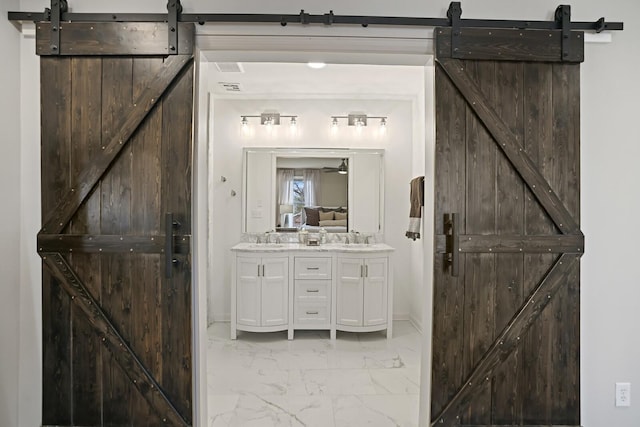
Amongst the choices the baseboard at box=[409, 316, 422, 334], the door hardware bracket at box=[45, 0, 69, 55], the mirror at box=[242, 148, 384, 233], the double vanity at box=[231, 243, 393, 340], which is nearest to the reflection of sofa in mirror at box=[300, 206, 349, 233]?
Answer: the mirror at box=[242, 148, 384, 233]

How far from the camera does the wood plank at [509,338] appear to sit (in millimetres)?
1859

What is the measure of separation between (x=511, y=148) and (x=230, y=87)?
307 centimetres

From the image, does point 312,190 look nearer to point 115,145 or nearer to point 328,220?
point 328,220

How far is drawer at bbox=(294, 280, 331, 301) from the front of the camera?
3732mm

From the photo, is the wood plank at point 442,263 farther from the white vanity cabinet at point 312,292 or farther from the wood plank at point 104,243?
the white vanity cabinet at point 312,292

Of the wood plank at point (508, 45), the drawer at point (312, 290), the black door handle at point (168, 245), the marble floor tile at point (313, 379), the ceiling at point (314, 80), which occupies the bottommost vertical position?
the marble floor tile at point (313, 379)

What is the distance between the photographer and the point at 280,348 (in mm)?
3508

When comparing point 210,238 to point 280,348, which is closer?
point 280,348

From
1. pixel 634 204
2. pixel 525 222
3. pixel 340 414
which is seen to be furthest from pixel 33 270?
pixel 634 204

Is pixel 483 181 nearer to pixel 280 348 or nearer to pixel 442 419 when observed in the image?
pixel 442 419

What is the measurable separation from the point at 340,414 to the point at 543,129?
204 cm

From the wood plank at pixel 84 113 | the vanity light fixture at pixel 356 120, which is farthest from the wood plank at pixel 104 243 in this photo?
the vanity light fixture at pixel 356 120

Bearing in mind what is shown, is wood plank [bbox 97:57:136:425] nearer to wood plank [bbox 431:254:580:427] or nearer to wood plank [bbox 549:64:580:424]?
wood plank [bbox 431:254:580:427]

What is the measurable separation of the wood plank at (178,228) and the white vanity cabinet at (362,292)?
208 cm
